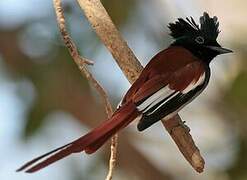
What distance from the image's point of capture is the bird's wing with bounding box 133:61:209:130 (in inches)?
63.2

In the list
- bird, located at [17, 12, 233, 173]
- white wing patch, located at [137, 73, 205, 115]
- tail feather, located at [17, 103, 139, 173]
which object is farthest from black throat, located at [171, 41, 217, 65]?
tail feather, located at [17, 103, 139, 173]

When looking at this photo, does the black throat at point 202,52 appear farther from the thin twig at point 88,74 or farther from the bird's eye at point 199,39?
the thin twig at point 88,74

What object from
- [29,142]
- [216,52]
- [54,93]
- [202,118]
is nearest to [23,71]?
[54,93]

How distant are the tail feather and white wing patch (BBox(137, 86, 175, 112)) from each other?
0.09 ft

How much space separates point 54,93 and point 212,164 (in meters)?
0.76

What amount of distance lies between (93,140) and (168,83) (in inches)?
14.4

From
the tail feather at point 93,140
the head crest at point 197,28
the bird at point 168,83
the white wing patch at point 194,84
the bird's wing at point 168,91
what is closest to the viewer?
the tail feather at point 93,140

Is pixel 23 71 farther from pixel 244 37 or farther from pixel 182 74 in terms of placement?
pixel 182 74

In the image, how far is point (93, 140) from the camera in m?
1.39

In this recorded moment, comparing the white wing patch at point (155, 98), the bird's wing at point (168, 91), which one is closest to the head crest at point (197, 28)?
the bird's wing at point (168, 91)

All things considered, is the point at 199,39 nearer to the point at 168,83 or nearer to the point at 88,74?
the point at 168,83

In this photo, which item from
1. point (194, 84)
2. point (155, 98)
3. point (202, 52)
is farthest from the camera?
point (202, 52)

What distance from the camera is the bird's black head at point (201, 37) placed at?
186 centimetres

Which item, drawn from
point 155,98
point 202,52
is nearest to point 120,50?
point 155,98
